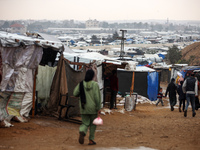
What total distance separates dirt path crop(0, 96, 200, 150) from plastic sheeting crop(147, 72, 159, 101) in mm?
10793

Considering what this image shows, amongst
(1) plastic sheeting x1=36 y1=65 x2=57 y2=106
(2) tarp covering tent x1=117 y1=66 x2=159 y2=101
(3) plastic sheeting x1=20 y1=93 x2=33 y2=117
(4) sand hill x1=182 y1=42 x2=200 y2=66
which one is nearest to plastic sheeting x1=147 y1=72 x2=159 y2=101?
(2) tarp covering tent x1=117 y1=66 x2=159 y2=101

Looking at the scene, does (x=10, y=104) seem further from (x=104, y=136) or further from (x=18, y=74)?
→ (x=104, y=136)

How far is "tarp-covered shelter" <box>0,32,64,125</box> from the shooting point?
8164 millimetres

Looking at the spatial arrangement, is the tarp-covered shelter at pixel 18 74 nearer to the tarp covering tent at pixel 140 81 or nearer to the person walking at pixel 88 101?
the person walking at pixel 88 101

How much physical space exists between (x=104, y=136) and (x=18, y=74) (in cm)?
268

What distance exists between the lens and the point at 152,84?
20.6 metres

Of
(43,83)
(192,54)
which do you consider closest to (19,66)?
(43,83)

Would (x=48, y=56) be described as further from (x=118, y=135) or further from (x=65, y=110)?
(x=118, y=135)

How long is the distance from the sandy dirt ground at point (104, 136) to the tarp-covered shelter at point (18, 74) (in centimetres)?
47

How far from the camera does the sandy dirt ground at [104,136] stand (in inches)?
245

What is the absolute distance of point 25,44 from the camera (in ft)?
27.6

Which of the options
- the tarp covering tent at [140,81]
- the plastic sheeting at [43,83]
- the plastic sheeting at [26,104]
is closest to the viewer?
the plastic sheeting at [26,104]

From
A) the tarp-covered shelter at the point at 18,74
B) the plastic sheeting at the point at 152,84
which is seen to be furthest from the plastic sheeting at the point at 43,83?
the plastic sheeting at the point at 152,84

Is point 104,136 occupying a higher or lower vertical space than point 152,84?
higher
